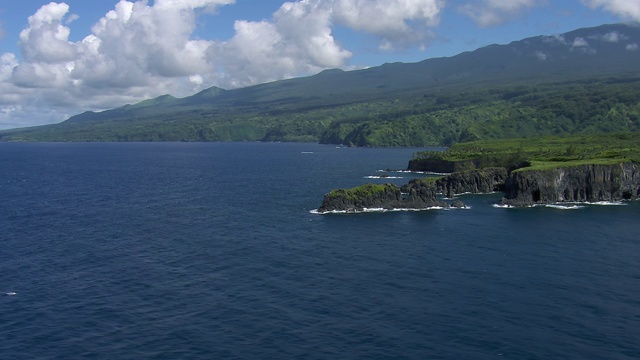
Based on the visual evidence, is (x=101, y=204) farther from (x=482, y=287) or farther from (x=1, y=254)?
(x=482, y=287)

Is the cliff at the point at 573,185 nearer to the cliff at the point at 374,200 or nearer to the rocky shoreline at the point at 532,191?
the rocky shoreline at the point at 532,191

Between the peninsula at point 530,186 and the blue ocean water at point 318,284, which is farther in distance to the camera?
the peninsula at point 530,186

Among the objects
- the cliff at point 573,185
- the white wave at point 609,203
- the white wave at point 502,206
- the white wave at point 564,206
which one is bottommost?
the white wave at point 609,203

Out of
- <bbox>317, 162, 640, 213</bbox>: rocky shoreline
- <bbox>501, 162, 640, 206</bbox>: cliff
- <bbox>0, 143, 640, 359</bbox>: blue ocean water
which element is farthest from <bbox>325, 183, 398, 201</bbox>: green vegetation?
<bbox>501, 162, 640, 206</bbox>: cliff

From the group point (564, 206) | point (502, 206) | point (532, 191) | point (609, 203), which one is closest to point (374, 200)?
point (502, 206)

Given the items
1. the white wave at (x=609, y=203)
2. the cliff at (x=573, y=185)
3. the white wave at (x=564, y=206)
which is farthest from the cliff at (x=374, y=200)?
the white wave at (x=609, y=203)

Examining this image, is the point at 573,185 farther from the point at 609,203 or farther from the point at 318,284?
the point at 318,284

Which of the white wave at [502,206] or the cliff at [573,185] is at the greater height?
the cliff at [573,185]

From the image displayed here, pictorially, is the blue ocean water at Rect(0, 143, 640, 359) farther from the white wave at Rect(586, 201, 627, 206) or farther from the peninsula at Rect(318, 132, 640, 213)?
the white wave at Rect(586, 201, 627, 206)
